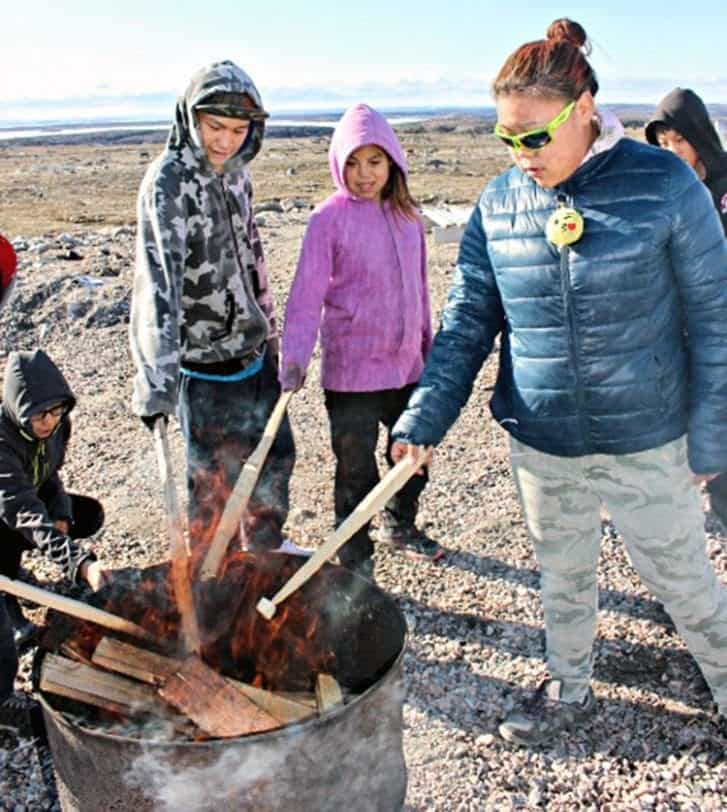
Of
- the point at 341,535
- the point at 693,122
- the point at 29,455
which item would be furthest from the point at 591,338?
the point at 29,455

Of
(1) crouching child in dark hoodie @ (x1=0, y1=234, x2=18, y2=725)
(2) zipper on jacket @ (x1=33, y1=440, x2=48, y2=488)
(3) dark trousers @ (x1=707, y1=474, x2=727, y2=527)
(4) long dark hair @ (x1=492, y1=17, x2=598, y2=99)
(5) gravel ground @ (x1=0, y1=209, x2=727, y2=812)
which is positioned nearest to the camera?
(4) long dark hair @ (x1=492, y1=17, x2=598, y2=99)

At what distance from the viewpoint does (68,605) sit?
2.29 m

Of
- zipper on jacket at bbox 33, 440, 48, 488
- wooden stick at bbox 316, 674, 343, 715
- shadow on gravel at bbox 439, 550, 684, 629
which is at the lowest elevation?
shadow on gravel at bbox 439, 550, 684, 629

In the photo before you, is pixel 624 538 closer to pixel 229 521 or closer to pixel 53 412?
pixel 229 521

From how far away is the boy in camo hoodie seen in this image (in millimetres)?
2855

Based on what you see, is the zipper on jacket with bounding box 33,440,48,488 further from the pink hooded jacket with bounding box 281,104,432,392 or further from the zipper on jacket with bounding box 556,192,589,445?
the zipper on jacket with bounding box 556,192,589,445

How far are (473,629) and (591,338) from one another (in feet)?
5.54

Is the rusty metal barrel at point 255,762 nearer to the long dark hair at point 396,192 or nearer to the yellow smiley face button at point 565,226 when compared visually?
the yellow smiley face button at point 565,226

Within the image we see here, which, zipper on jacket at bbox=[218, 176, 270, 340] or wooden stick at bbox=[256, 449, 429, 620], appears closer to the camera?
wooden stick at bbox=[256, 449, 429, 620]

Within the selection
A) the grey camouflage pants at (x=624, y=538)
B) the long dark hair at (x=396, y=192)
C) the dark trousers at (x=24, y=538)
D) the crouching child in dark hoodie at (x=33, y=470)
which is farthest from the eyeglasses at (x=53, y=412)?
the grey camouflage pants at (x=624, y=538)

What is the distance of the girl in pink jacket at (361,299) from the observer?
132 inches

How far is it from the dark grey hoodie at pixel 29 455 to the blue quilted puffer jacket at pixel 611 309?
52.2 inches

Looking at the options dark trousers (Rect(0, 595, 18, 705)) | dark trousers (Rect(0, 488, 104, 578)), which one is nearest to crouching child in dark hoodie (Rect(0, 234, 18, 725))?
dark trousers (Rect(0, 595, 18, 705))

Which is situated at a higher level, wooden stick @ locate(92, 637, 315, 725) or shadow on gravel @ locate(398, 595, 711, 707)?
wooden stick @ locate(92, 637, 315, 725)
